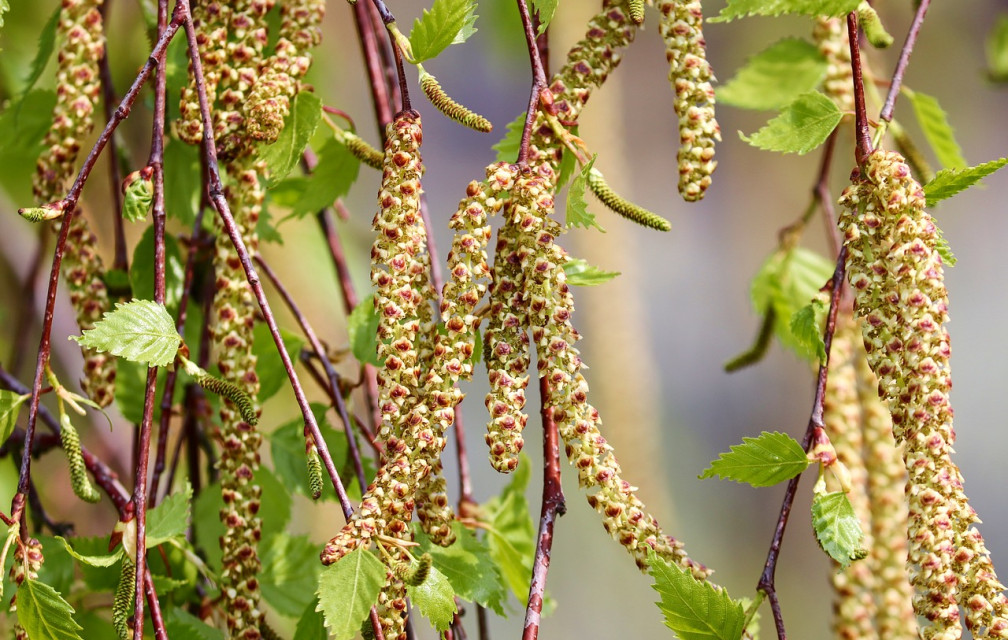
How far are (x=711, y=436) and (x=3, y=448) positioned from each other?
8.85ft

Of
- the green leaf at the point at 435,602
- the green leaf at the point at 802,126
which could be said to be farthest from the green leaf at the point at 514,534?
the green leaf at the point at 802,126

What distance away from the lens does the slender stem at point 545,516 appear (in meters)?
0.39

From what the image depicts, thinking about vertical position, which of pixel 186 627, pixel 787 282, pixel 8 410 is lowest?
pixel 186 627

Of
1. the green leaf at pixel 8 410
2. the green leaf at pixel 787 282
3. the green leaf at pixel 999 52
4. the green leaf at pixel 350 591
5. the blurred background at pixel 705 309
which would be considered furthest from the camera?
the blurred background at pixel 705 309

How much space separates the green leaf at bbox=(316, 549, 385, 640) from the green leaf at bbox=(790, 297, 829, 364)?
0.23m

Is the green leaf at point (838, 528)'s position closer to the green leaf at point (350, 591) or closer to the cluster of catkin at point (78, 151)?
the green leaf at point (350, 591)

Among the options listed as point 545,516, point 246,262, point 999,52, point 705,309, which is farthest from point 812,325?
point 705,309

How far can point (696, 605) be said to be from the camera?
0.42m

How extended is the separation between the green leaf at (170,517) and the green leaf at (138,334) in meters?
0.09

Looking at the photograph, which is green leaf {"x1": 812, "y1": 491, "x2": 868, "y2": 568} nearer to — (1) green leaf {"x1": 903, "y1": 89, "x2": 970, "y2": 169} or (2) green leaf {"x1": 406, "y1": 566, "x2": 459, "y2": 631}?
(2) green leaf {"x1": 406, "y1": 566, "x2": 459, "y2": 631}

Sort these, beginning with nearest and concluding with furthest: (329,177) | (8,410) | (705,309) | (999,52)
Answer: (8,410), (329,177), (999,52), (705,309)

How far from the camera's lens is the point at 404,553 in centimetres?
38

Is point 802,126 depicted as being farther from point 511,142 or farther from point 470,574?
point 470,574

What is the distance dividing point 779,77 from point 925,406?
1.13ft
